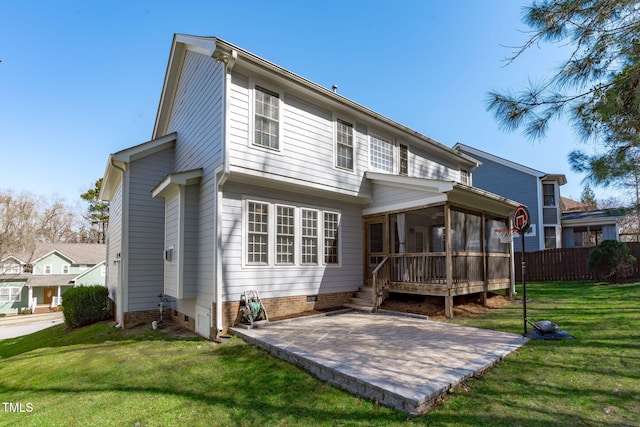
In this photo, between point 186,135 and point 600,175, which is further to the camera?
point 186,135

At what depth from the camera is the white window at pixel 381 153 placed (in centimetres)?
1109

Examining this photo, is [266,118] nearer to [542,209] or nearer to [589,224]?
[542,209]

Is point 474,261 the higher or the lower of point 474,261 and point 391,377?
the higher

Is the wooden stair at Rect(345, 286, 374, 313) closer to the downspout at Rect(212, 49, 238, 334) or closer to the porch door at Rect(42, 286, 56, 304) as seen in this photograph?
the downspout at Rect(212, 49, 238, 334)

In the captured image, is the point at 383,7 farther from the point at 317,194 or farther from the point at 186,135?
the point at 186,135

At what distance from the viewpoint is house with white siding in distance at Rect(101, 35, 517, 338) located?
775 centimetres

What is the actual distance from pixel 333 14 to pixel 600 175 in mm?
9047

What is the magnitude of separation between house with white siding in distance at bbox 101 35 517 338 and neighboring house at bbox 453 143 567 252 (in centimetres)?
1035

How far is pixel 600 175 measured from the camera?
6109 millimetres

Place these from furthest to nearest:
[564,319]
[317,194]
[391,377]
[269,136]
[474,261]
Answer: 1. [474,261]
2. [317,194]
3. [269,136]
4. [564,319]
5. [391,377]

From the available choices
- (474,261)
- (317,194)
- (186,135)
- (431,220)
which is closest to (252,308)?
(317,194)

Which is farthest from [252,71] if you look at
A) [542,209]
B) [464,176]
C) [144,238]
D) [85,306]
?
[542,209]

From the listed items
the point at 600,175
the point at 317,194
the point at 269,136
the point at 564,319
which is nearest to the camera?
the point at 600,175

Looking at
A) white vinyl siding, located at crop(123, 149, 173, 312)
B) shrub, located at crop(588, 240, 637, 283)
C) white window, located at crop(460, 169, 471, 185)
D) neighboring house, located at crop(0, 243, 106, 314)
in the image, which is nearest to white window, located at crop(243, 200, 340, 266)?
white vinyl siding, located at crop(123, 149, 173, 312)
